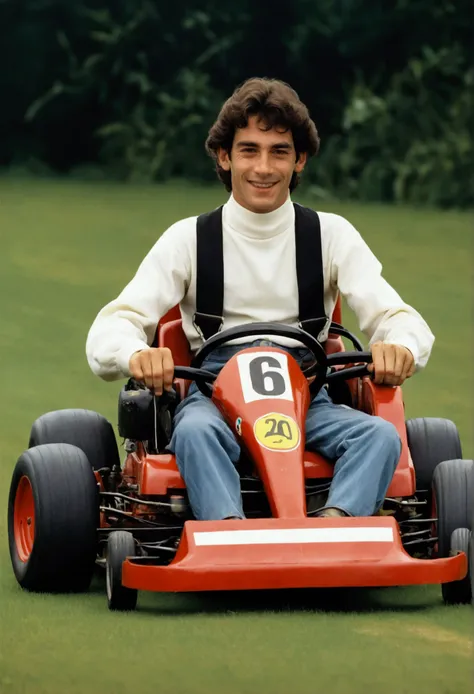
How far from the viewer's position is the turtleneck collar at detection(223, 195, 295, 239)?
5.56 metres

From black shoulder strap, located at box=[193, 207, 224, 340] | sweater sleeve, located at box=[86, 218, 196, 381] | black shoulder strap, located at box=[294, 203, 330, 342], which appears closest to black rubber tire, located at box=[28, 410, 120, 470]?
sweater sleeve, located at box=[86, 218, 196, 381]

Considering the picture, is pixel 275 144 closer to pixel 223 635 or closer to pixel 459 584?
pixel 459 584

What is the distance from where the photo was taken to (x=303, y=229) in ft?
18.3

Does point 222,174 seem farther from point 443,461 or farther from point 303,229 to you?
point 443,461

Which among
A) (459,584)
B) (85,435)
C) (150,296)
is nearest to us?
(459,584)

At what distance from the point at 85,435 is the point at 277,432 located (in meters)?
0.88

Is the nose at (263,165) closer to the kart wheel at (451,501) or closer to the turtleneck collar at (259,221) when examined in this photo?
the turtleneck collar at (259,221)

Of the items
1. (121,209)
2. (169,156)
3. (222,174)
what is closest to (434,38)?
(169,156)

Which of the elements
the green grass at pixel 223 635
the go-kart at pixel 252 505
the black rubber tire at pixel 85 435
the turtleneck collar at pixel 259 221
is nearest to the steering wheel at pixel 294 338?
the go-kart at pixel 252 505

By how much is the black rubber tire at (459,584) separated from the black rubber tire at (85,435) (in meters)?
1.24

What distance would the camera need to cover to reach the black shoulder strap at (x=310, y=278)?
18.1ft

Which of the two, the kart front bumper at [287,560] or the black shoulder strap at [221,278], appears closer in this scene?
the kart front bumper at [287,560]

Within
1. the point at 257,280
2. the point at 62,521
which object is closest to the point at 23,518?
the point at 62,521

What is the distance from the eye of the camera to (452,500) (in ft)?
16.4
